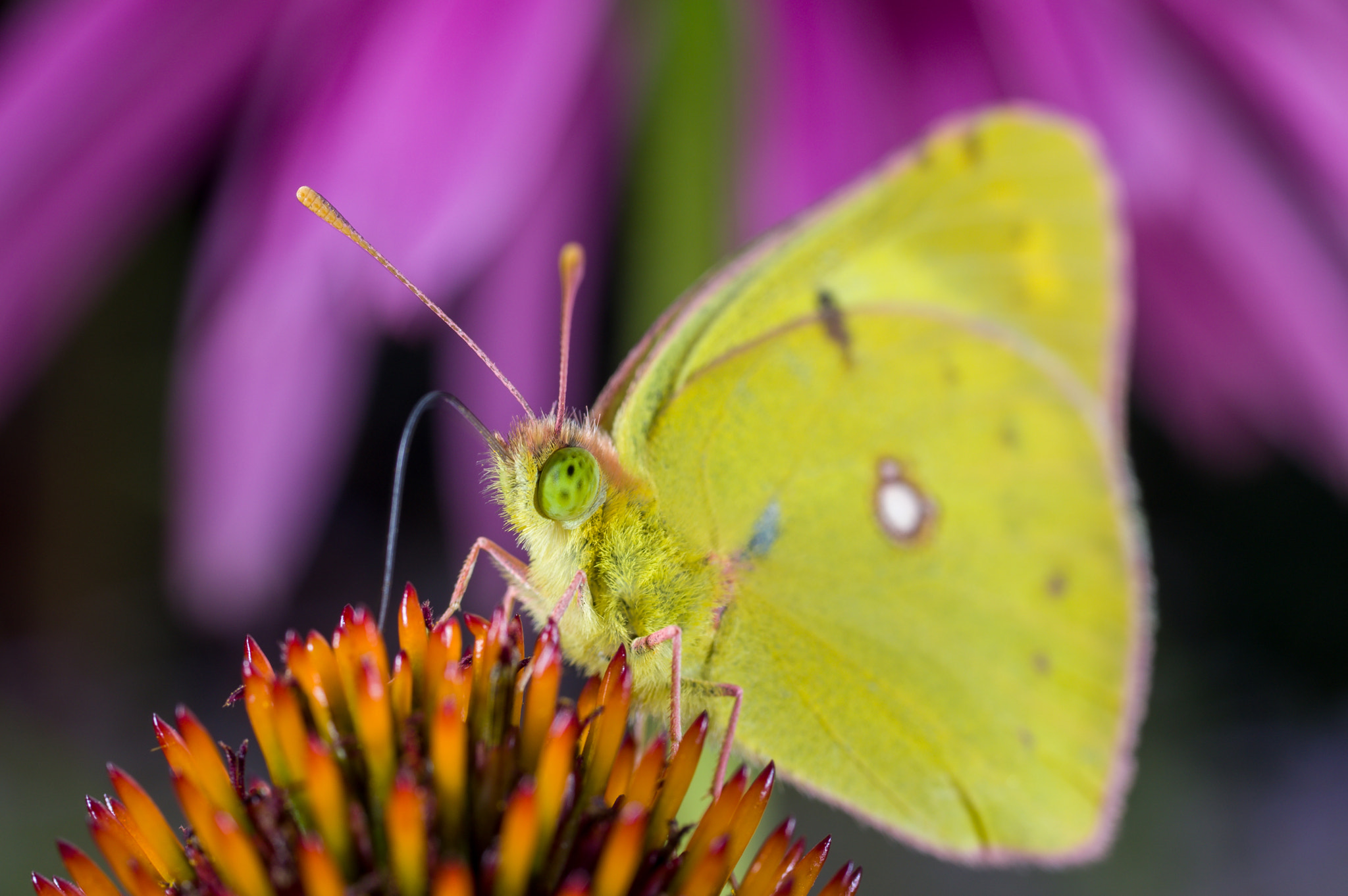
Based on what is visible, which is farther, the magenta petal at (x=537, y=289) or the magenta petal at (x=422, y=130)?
the magenta petal at (x=537, y=289)

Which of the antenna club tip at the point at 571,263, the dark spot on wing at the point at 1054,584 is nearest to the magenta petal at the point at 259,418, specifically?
the antenna club tip at the point at 571,263

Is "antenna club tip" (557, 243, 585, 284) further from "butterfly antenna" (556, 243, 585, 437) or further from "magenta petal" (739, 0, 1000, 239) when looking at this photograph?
"magenta petal" (739, 0, 1000, 239)

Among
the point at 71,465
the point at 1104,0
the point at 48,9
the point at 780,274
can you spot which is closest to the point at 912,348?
the point at 780,274

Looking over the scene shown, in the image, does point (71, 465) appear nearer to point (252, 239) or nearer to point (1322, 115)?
point (252, 239)

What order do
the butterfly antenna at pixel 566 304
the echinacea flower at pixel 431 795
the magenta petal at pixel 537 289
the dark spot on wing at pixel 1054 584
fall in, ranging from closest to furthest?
the echinacea flower at pixel 431 795, the butterfly antenna at pixel 566 304, the dark spot on wing at pixel 1054 584, the magenta petal at pixel 537 289

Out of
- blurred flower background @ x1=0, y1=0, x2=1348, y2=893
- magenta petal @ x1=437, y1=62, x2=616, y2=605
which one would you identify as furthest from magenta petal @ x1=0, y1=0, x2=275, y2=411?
magenta petal @ x1=437, y1=62, x2=616, y2=605

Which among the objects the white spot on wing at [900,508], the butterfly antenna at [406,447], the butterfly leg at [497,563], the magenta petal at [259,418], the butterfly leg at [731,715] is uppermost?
the magenta petal at [259,418]

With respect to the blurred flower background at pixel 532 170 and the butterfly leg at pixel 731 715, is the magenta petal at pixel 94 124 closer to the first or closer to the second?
the blurred flower background at pixel 532 170
